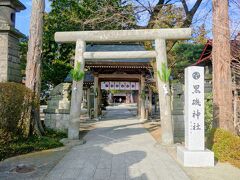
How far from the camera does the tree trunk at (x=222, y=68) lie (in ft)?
30.0

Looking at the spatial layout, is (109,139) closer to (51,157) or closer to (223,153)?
(51,157)

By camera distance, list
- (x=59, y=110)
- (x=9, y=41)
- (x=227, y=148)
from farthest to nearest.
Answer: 1. (x=59, y=110)
2. (x=9, y=41)
3. (x=227, y=148)

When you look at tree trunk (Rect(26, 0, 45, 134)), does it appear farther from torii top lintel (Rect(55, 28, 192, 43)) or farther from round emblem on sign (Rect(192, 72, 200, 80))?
round emblem on sign (Rect(192, 72, 200, 80))

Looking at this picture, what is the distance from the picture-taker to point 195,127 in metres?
7.60

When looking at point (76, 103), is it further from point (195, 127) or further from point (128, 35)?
point (195, 127)

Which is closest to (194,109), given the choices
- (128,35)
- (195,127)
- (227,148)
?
(195,127)

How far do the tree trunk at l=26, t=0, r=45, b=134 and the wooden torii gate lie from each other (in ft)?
2.63

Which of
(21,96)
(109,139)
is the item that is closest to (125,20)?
(109,139)

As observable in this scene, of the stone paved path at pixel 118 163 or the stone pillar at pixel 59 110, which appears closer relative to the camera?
the stone paved path at pixel 118 163

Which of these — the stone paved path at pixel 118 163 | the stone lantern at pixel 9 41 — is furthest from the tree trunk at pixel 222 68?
the stone lantern at pixel 9 41

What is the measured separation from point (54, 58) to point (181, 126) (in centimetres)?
1515

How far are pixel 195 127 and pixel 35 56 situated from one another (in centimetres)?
660

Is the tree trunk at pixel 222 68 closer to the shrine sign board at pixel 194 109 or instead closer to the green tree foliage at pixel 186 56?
the shrine sign board at pixel 194 109

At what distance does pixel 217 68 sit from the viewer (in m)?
9.34
